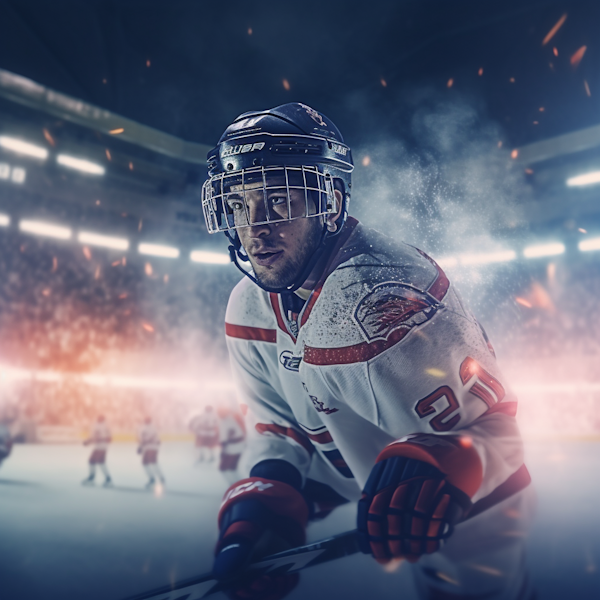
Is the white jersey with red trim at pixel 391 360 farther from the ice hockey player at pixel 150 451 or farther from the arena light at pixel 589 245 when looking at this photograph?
the arena light at pixel 589 245

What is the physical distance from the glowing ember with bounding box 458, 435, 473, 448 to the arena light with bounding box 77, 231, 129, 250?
7.54 metres

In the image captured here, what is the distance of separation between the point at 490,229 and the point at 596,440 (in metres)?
6.07

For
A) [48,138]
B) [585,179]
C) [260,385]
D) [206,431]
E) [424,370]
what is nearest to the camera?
[424,370]

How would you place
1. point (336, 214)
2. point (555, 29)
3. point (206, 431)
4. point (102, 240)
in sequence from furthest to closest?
point (102, 240)
point (206, 431)
point (555, 29)
point (336, 214)

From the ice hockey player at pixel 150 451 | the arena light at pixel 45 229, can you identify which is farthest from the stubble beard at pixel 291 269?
the arena light at pixel 45 229

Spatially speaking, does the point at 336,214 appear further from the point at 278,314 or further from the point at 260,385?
the point at 260,385

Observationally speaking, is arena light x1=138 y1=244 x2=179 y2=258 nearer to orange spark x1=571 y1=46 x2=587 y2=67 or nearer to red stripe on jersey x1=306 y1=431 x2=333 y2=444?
orange spark x1=571 y1=46 x2=587 y2=67

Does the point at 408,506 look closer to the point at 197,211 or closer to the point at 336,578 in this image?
the point at 336,578

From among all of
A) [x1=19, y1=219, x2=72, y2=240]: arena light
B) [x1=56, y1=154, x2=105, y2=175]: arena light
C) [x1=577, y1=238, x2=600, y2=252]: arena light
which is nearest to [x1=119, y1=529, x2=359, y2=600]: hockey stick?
[x1=577, y1=238, x2=600, y2=252]: arena light

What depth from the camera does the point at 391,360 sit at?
0.92 m

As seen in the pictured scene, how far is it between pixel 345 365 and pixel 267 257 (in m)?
0.34

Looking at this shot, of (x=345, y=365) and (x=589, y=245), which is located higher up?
(x=589, y=245)

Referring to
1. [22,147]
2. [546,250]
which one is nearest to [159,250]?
[22,147]

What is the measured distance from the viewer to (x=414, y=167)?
5.79 ft
